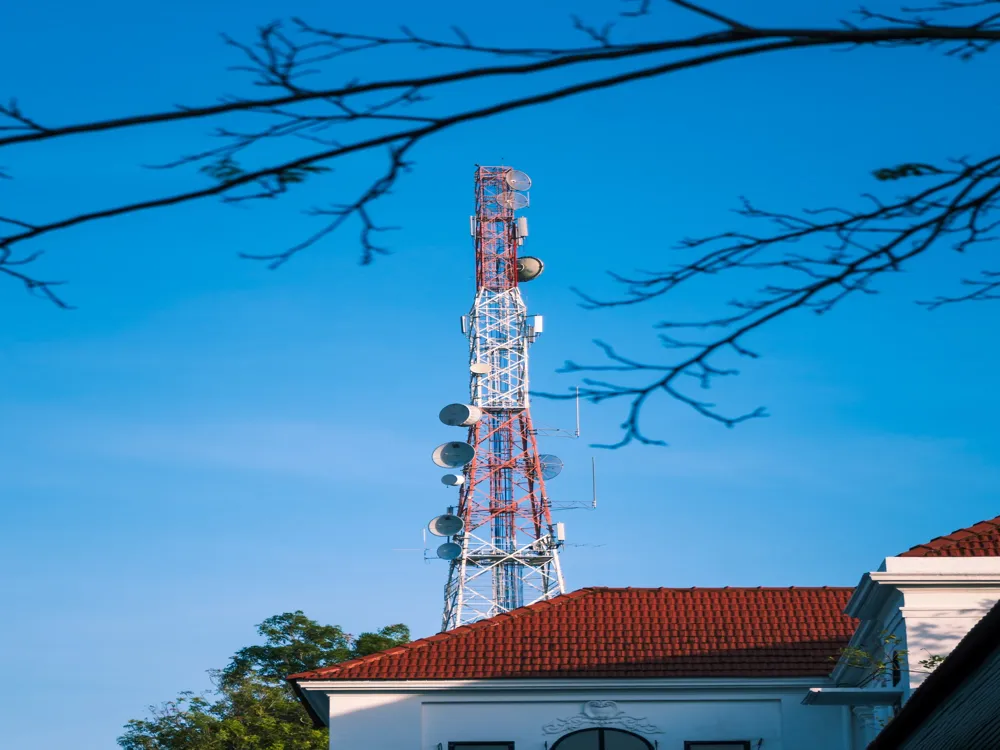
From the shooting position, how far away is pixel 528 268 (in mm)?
43688

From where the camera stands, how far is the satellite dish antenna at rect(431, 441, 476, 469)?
1580 inches

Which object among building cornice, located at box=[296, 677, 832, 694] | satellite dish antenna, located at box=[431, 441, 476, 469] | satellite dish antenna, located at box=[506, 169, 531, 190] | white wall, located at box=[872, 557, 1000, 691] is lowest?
building cornice, located at box=[296, 677, 832, 694]

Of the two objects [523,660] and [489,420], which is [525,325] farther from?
[523,660]

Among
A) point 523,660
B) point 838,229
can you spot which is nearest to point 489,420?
point 523,660

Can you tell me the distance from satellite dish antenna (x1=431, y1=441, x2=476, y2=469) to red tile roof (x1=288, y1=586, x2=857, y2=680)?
13736mm

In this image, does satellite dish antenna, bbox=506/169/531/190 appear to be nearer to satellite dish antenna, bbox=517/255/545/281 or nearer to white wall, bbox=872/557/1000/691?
satellite dish antenna, bbox=517/255/545/281

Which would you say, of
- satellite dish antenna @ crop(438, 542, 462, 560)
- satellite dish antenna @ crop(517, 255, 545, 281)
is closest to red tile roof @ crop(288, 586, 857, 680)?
satellite dish antenna @ crop(438, 542, 462, 560)

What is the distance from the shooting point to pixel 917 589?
19047 mm

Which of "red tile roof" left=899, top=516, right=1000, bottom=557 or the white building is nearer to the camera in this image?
"red tile roof" left=899, top=516, right=1000, bottom=557

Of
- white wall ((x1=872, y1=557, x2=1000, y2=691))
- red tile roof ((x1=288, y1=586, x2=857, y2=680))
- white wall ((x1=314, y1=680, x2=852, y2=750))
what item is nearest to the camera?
white wall ((x1=872, y1=557, x2=1000, y2=691))

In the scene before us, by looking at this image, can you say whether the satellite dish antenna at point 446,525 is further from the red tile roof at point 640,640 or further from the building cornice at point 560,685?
the building cornice at point 560,685

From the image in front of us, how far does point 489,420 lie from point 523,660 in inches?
716

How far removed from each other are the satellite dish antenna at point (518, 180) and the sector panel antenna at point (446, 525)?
1062cm

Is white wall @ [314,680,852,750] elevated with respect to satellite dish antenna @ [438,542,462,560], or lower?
lower
